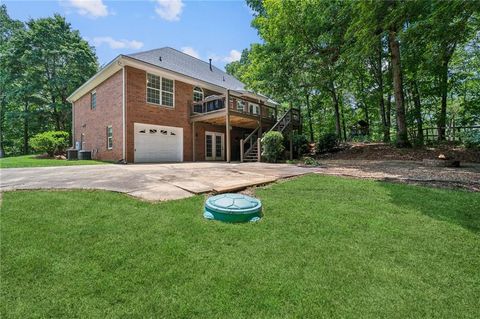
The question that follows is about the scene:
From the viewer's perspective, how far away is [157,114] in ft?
43.6

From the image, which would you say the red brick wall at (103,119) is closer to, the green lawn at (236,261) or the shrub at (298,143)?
the green lawn at (236,261)

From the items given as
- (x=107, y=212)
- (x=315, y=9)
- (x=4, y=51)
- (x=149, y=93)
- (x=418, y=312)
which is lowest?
(x=418, y=312)

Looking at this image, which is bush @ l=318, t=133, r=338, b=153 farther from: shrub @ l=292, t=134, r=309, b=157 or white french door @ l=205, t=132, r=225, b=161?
white french door @ l=205, t=132, r=225, b=161

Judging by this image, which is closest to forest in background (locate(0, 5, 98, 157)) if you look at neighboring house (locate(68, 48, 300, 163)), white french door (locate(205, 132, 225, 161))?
neighboring house (locate(68, 48, 300, 163))

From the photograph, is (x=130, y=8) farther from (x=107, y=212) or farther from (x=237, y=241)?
(x=237, y=241)

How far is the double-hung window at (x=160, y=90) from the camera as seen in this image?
13.1 metres

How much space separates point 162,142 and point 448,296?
44.3ft

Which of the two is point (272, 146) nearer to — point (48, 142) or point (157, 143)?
point (157, 143)

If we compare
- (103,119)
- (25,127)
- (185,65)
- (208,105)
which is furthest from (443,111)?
(25,127)

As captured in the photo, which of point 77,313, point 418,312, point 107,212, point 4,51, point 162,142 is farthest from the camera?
point 4,51

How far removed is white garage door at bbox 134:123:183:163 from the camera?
12.7 m

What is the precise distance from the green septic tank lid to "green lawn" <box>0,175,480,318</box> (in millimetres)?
138

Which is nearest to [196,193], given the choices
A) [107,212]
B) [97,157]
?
[107,212]

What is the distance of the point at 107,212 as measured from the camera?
3455 millimetres
